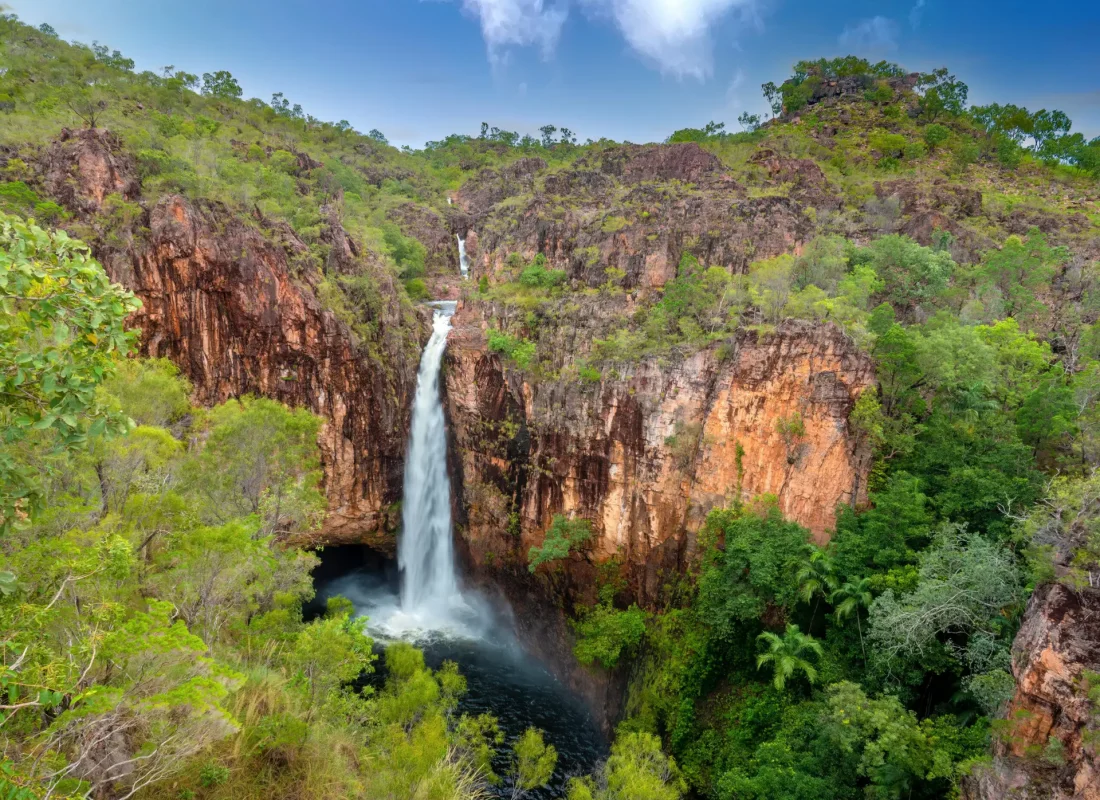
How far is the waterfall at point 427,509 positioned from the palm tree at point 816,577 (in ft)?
57.4

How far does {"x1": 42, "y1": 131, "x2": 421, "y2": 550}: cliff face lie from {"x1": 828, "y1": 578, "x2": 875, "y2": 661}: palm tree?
2076 centimetres

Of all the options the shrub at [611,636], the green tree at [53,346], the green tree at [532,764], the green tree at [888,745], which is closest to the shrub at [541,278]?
the shrub at [611,636]

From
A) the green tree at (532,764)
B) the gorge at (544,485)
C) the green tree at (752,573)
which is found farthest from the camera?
the green tree at (752,573)

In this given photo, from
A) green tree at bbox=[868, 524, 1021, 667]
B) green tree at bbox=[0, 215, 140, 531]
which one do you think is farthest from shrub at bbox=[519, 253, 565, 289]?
green tree at bbox=[0, 215, 140, 531]

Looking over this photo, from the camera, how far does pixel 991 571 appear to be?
13.2m

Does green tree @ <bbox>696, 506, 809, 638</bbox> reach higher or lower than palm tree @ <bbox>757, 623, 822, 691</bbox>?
higher

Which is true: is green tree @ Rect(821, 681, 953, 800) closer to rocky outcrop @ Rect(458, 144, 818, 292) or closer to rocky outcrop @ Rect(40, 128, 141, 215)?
rocky outcrop @ Rect(458, 144, 818, 292)

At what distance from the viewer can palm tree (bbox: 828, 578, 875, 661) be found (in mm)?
15172

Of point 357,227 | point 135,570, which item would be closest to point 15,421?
point 135,570

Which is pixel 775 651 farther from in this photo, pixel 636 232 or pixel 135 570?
pixel 636 232

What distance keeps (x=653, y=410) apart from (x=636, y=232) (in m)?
13.8

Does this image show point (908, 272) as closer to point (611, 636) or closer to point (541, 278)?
point (541, 278)

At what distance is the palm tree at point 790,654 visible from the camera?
1548 cm

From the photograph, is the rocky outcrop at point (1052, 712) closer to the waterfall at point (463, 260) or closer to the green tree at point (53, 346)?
the green tree at point (53, 346)
